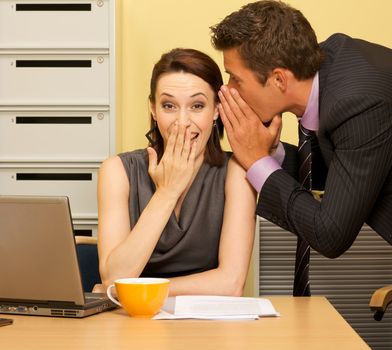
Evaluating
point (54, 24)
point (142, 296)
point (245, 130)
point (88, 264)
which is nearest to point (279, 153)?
point (245, 130)

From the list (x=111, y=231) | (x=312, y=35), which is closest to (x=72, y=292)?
(x=111, y=231)

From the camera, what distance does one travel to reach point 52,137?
2.77 meters

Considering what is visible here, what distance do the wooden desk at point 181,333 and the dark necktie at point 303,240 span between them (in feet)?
1.19

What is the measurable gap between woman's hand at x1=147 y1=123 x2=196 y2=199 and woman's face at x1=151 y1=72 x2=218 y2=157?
44 millimetres

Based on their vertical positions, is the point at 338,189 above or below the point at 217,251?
above

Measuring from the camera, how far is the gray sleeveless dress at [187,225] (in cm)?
182

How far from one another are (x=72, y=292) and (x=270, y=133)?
69 cm

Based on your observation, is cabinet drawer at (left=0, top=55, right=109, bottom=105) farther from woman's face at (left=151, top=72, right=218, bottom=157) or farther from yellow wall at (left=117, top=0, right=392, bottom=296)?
woman's face at (left=151, top=72, right=218, bottom=157)

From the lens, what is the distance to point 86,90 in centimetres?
276

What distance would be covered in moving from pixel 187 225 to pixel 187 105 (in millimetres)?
307

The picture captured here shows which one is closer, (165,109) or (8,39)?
(165,109)

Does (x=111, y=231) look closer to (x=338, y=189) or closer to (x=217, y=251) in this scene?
(x=217, y=251)

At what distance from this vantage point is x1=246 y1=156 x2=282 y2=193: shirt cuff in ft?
5.39

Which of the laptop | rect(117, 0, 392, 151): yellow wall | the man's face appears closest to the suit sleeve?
the man's face
